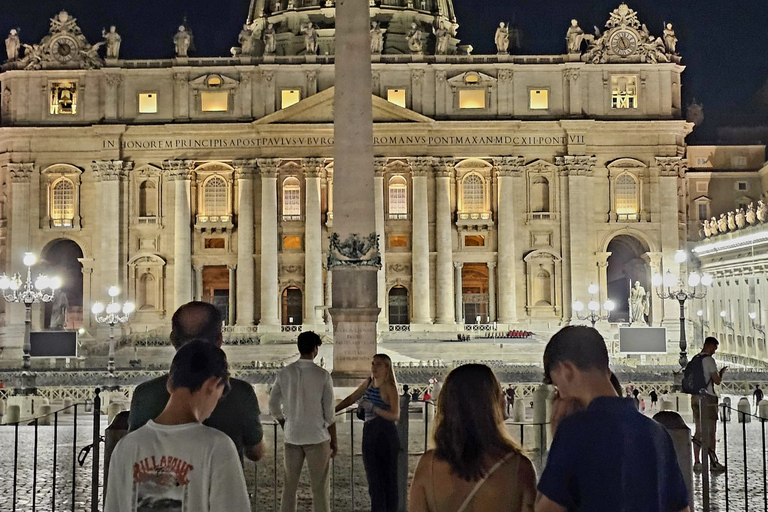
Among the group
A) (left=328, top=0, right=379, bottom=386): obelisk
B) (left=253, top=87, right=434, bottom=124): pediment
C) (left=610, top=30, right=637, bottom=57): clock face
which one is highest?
(left=610, top=30, right=637, bottom=57): clock face

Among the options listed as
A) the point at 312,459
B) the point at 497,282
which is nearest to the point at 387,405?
the point at 312,459

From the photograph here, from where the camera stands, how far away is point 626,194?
204ft

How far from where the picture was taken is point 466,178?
62.1 m

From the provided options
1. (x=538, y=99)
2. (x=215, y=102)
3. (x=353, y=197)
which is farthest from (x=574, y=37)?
(x=353, y=197)

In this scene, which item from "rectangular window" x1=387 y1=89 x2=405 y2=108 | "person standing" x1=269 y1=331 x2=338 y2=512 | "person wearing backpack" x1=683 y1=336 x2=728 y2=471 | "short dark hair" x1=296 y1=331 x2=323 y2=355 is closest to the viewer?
"person standing" x1=269 y1=331 x2=338 y2=512

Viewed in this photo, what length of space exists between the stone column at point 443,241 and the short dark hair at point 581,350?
55539 millimetres

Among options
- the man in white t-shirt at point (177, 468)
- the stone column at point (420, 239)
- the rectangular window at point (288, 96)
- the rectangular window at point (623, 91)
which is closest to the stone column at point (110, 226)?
the rectangular window at point (288, 96)

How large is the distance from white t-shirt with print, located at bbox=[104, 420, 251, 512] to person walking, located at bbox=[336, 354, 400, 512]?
521cm

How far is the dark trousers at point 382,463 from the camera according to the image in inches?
396

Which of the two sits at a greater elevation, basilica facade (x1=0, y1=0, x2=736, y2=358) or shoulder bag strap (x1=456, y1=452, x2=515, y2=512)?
basilica facade (x1=0, y1=0, x2=736, y2=358)

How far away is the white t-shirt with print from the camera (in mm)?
4875

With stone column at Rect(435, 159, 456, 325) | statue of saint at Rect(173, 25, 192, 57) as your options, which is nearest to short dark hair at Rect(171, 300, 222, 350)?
stone column at Rect(435, 159, 456, 325)

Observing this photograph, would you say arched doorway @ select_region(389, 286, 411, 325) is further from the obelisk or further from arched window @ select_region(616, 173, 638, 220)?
the obelisk

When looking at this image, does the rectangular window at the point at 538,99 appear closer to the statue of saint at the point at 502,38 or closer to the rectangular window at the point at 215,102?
the statue of saint at the point at 502,38
